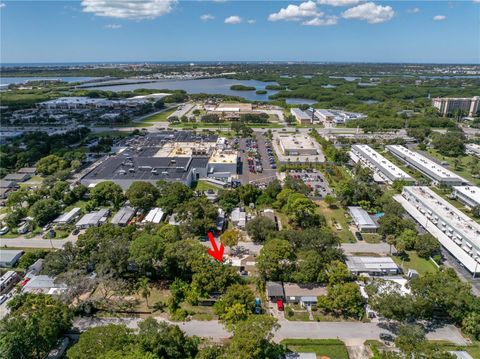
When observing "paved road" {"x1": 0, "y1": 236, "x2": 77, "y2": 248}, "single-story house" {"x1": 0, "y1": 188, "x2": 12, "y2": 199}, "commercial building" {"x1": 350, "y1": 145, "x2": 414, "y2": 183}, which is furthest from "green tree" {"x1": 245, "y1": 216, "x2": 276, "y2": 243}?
"single-story house" {"x1": 0, "y1": 188, "x2": 12, "y2": 199}

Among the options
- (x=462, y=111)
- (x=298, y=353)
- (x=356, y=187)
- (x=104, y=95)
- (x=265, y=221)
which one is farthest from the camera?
(x=104, y=95)

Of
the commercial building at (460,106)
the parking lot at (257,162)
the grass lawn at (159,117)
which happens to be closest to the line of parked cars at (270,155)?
the parking lot at (257,162)

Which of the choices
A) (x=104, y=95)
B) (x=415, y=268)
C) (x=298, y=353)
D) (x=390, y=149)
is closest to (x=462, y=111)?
(x=390, y=149)

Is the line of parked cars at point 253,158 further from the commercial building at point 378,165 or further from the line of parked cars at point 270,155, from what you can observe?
the commercial building at point 378,165

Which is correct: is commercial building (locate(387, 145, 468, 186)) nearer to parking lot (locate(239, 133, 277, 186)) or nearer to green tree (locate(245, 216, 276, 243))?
parking lot (locate(239, 133, 277, 186))

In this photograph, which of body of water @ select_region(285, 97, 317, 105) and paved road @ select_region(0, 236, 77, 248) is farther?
body of water @ select_region(285, 97, 317, 105)

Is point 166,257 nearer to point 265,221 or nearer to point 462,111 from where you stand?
point 265,221
